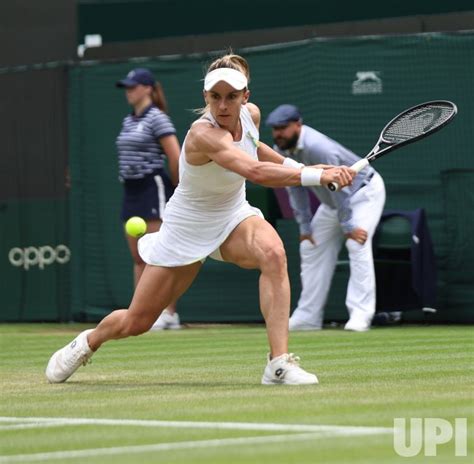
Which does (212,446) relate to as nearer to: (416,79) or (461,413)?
(461,413)

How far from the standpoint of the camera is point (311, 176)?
691 cm

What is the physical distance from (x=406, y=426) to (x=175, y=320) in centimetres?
827

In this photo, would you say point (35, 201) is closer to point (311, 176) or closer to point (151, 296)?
point (151, 296)

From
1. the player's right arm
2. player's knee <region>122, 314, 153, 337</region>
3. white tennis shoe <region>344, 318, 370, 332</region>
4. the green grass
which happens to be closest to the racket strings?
the player's right arm

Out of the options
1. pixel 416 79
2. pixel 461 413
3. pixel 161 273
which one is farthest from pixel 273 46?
pixel 461 413

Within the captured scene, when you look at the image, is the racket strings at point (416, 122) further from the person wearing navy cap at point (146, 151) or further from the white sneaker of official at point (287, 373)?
the person wearing navy cap at point (146, 151)

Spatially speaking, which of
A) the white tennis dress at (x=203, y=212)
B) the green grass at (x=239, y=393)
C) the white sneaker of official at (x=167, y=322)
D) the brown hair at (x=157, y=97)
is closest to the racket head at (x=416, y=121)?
the white tennis dress at (x=203, y=212)

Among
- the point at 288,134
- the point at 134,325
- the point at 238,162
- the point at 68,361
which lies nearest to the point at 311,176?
the point at 238,162

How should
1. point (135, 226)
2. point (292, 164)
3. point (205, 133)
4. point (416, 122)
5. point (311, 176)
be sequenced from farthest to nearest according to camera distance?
point (135, 226), point (416, 122), point (292, 164), point (205, 133), point (311, 176)

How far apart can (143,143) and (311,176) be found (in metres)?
5.84

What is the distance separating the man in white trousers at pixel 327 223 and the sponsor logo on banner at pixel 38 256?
3101 mm

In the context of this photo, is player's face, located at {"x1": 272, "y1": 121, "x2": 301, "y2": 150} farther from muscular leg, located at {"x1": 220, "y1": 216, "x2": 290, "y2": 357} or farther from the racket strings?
muscular leg, located at {"x1": 220, "y1": 216, "x2": 290, "y2": 357}

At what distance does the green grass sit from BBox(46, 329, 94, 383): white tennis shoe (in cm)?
11

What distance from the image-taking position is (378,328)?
41.1 feet
